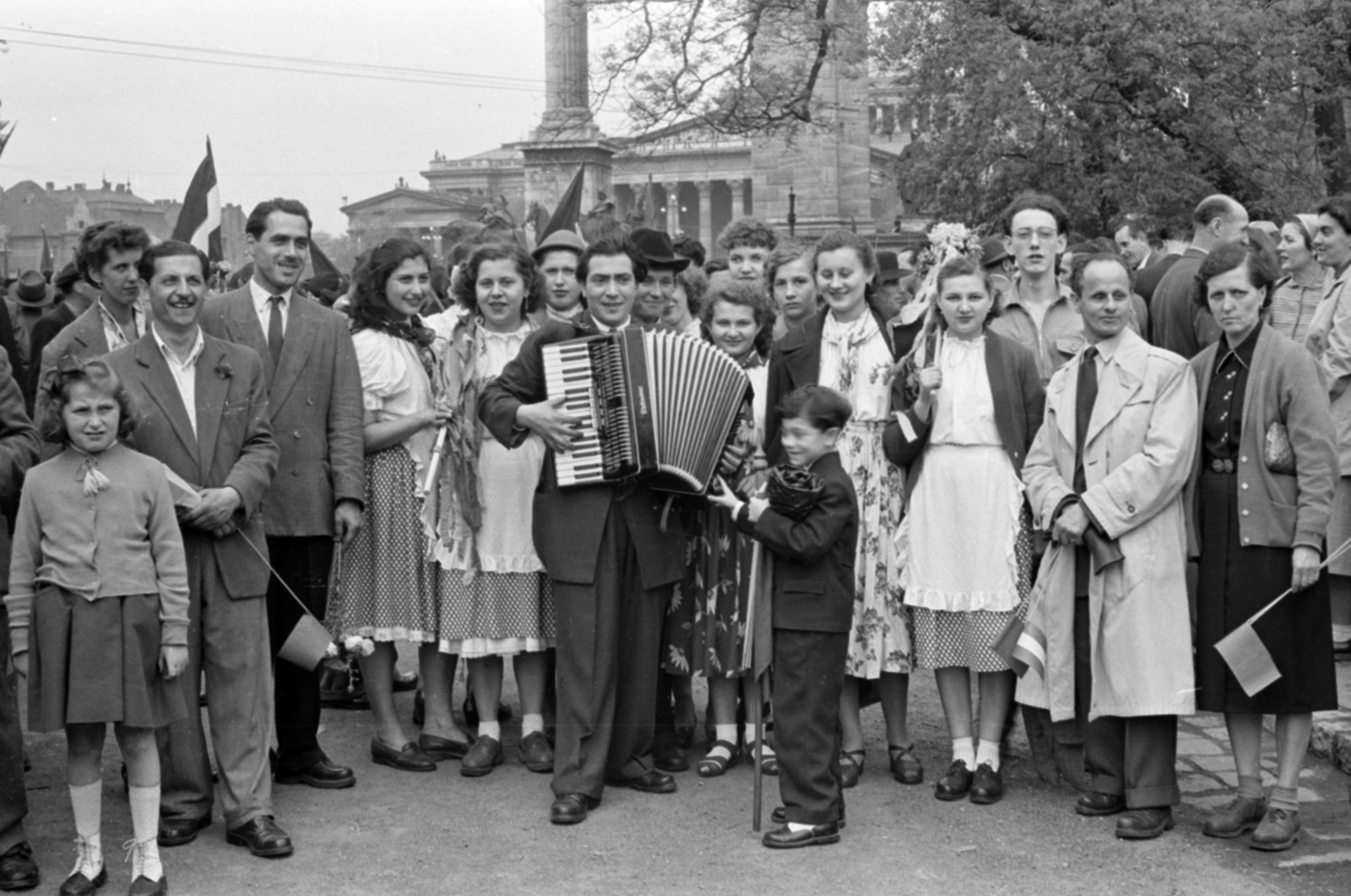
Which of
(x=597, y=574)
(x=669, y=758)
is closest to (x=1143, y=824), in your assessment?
(x=669, y=758)

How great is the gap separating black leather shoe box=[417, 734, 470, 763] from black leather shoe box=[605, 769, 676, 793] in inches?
36.5

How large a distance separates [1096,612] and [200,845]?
11.7ft

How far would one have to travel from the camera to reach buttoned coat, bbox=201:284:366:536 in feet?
21.3

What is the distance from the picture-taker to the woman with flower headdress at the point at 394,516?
6.99m

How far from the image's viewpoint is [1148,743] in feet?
19.6

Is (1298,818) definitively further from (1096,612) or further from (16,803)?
(16,803)

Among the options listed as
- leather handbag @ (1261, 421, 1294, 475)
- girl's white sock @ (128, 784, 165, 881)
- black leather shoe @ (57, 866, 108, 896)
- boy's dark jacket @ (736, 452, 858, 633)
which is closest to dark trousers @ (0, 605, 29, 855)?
black leather shoe @ (57, 866, 108, 896)

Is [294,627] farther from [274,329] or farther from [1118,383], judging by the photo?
[1118,383]

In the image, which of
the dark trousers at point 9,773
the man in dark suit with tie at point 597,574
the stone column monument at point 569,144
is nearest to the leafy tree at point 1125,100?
the stone column monument at point 569,144

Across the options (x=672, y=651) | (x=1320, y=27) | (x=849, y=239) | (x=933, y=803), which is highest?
(x=1320, y=27)

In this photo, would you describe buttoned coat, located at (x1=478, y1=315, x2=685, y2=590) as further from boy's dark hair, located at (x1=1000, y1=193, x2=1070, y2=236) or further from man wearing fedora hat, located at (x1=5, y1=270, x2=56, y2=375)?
man wearing fedora hat, located at (x1=5, y1=270, x2=56, y2=375)

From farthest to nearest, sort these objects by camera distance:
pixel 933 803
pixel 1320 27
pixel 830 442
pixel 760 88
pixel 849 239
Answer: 1. pixel 760 88
2. pixel 1320 27
3. pixel 849 239
4. pixel 933 803
5. pixel 830 442

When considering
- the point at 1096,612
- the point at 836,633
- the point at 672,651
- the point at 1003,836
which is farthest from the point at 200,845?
the point at 1096,612

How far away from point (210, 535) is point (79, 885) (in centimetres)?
133
